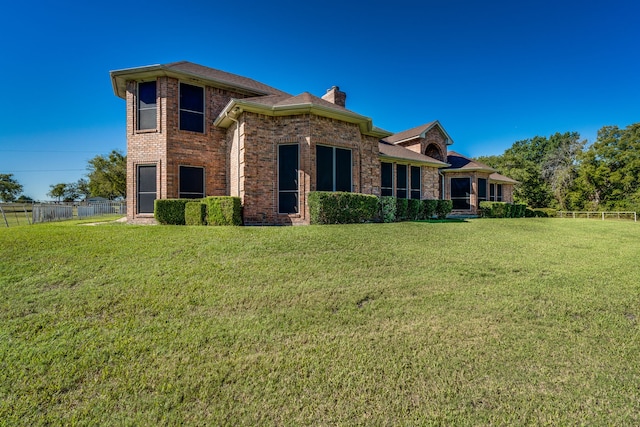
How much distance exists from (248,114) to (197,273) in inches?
268

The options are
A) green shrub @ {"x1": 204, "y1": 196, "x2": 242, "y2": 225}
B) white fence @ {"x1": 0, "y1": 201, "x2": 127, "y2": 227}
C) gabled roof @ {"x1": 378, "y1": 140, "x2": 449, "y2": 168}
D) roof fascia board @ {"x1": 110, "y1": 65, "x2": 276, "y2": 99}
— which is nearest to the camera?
green shrub @ {"x1": 204, "y1": 196, "x2": 242, "y2": 225}

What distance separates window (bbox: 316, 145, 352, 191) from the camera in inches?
409

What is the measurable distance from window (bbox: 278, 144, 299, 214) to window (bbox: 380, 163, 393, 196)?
7.25 metres

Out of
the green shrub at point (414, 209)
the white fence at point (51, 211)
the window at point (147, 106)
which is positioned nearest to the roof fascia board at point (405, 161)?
the green shrub at point (414, 209)

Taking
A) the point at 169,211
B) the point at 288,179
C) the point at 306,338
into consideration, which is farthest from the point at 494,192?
the point at 306,338

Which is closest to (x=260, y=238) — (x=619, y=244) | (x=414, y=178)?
(x=619, y=244)

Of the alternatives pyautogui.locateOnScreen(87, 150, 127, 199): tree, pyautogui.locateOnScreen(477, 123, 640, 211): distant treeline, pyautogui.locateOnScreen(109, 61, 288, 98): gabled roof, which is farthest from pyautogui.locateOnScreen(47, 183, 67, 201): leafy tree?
pyautogui.locateOnScreen(477, 123, 640, 211): distant treeline

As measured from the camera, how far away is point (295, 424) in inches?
85.7

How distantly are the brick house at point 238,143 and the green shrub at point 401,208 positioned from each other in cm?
193

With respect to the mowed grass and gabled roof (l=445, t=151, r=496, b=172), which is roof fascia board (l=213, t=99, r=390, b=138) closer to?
the mowed grass

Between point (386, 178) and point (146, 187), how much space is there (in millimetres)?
12160

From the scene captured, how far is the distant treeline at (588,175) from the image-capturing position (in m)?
32.7

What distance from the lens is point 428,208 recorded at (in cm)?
1387

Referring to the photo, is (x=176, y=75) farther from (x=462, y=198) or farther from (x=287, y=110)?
(x=462, y=198)
